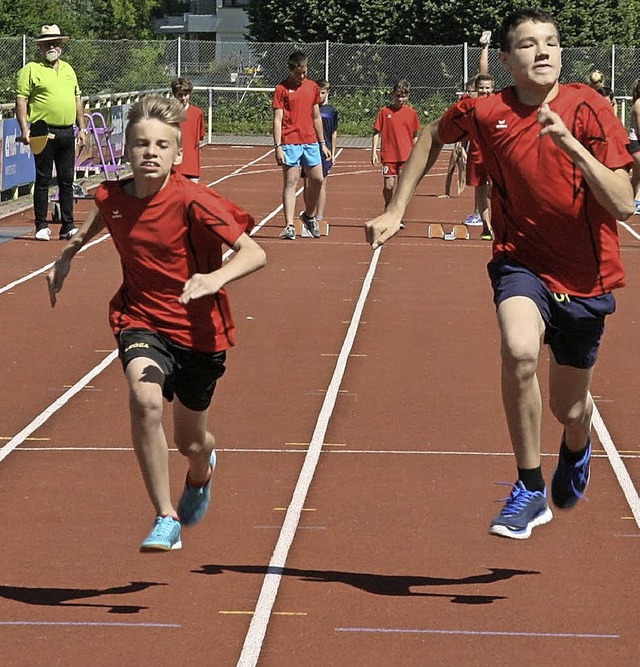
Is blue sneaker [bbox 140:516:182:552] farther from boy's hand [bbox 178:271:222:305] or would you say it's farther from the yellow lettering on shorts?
boy's hand [bbox 178:271:222:305]

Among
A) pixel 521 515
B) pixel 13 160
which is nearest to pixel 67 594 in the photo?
pixel 521 515

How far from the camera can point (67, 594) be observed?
5.96 m

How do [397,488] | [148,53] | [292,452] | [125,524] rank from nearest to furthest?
1. [125,524]
2. [397,488]
3. [292,452]
4. [148,53]

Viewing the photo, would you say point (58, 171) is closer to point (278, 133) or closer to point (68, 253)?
point (278, 133)

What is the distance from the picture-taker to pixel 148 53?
42.7m

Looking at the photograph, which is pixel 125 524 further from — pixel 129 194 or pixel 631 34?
pixel 631 34

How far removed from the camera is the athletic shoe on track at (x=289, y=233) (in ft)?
61.5

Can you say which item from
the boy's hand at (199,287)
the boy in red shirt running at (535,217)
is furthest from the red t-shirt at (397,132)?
the boy's hand at (199,287)

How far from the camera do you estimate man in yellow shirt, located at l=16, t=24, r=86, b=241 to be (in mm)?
17688

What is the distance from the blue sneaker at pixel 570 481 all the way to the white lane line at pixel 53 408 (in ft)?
9.61

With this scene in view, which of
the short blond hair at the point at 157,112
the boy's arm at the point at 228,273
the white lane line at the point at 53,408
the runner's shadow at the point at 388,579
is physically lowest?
the runner's shadow at the point at 388,579

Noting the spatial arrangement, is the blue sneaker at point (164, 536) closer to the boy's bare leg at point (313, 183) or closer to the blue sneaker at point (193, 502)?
the blue sneaker at point (193, 502)

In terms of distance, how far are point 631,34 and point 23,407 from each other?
4336 centimetres

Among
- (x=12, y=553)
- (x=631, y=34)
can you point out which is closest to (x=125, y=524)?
(x=12, y=553)
